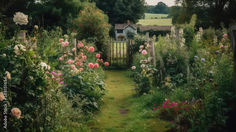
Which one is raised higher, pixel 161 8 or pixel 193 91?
pixel 161 8

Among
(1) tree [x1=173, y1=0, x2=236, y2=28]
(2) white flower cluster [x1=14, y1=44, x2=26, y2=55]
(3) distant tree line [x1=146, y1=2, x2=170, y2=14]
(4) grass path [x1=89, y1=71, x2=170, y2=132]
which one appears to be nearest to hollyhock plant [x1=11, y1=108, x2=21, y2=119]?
(2) white flower cluster [x1=14, y1=44, x2=26, y2=55]

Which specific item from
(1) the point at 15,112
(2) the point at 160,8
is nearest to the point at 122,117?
(1) the point at 15,112

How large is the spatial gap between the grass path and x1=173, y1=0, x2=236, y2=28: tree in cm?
1919

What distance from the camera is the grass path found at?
5148 millimetres

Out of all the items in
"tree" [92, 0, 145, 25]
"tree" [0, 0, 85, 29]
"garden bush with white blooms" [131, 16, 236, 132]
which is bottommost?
"garden bush with white blooms" [131, 16, 236, 132]

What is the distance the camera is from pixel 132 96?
7.95 metres

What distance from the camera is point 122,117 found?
19.8ft

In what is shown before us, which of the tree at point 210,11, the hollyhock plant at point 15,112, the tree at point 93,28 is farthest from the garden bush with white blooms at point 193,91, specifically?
the tree at point 210,11

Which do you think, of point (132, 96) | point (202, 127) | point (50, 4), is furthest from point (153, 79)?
point (50, 4)

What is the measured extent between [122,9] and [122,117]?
4065 centimetres

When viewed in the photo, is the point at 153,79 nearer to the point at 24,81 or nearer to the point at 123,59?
the point at 24,81

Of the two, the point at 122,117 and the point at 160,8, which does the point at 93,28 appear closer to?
the point at 122,117

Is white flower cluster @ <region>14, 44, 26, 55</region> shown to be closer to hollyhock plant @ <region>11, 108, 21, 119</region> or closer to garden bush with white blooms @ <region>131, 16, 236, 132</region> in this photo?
hollyhock plant @ <region>11, 108, 21, 119</region>

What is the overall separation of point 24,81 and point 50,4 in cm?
2070
